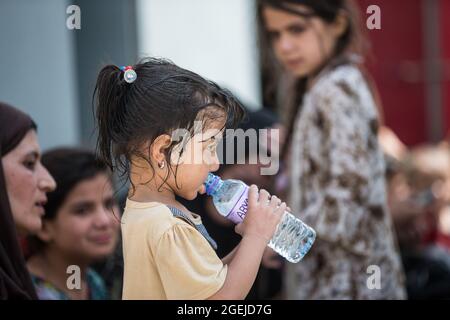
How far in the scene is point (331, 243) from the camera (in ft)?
9.00

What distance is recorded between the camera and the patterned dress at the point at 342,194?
2.72 metres

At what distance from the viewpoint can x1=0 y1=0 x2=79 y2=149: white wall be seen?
3668 millimetres

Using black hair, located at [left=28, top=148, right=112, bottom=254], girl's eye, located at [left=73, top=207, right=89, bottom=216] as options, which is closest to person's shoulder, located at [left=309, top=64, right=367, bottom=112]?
black hair, located at [left=28, top=148, right=112, bottom=254]

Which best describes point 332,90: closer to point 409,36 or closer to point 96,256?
point 96,256

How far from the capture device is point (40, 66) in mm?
3803

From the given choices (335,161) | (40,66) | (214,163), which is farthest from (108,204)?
(214,163)

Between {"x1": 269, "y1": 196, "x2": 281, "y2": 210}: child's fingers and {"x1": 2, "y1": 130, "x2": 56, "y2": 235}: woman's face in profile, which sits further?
{"x1": 2, "y1": 130, "x2": 56, "y2": 235}: woman's face in profile

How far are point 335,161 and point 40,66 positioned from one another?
1.68 metres

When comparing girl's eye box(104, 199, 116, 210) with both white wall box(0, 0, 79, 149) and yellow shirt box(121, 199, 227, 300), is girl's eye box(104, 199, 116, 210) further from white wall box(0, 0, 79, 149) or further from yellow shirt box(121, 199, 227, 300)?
yellow shirt box(121, 199, 227, 300)

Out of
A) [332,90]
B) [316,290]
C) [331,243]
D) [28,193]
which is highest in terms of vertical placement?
[332,90]

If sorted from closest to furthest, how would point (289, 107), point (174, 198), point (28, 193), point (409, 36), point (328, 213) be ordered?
1. point (174, 198)
2. point (28, 193)
3. point (328, 213)
4. point (289, 107)
5. point (409, 36)

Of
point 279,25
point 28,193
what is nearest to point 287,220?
point 28,193

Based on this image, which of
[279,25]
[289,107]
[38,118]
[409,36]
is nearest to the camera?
[279,25]

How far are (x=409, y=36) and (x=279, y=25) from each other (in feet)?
17.6
